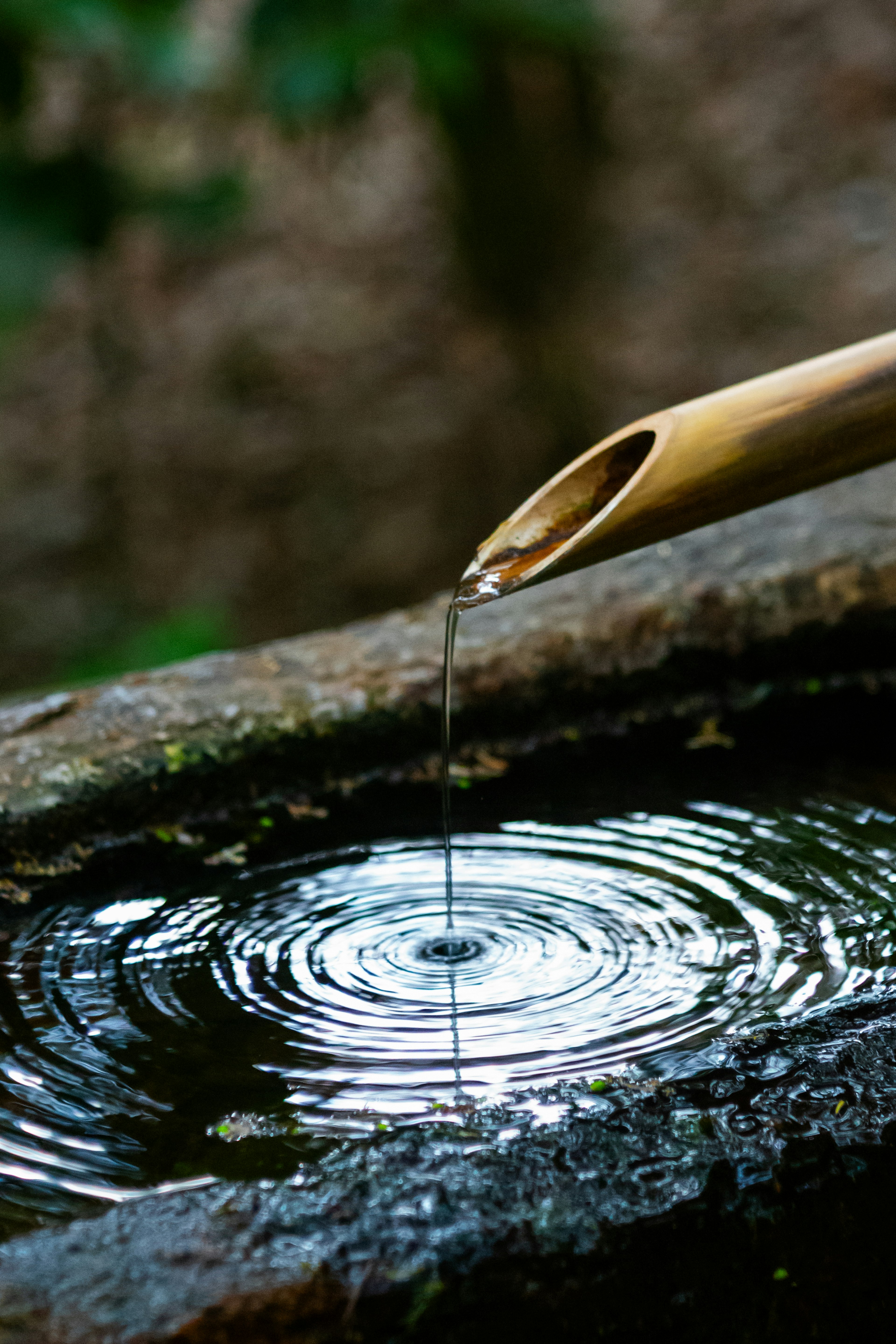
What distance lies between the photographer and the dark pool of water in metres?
1.17

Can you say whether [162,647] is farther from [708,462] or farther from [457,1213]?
[457,1213]

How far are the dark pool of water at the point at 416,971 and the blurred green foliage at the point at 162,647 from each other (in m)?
2.30

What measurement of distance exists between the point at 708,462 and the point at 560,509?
19 cm

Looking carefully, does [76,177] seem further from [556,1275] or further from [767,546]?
[556,1275]

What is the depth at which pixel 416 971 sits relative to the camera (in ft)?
4.84

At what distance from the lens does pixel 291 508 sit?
17.1 ft

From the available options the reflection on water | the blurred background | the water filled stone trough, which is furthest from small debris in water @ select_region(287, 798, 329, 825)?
the blurred background

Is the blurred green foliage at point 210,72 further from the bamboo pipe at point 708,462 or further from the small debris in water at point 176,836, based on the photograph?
the bamboo pipe at point 708,462

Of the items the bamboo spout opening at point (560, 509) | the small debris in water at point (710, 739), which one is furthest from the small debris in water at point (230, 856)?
the small debris in water at point (710, 739)

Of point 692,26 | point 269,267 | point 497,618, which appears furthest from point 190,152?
point 497,618

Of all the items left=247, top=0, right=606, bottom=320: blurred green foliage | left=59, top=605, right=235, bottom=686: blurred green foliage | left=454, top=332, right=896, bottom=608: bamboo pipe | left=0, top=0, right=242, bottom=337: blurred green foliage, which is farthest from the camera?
left=59, top=605, right=235, bottom=686: blurred green foliage

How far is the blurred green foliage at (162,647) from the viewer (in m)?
4.06

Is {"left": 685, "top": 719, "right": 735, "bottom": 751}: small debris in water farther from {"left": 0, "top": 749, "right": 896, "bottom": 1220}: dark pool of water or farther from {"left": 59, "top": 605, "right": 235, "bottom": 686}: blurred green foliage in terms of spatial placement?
{"left": 59, "top": 605, "right": 235, "bottom": 686}: blurred green foliage

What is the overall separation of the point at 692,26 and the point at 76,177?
2586 millimetres
